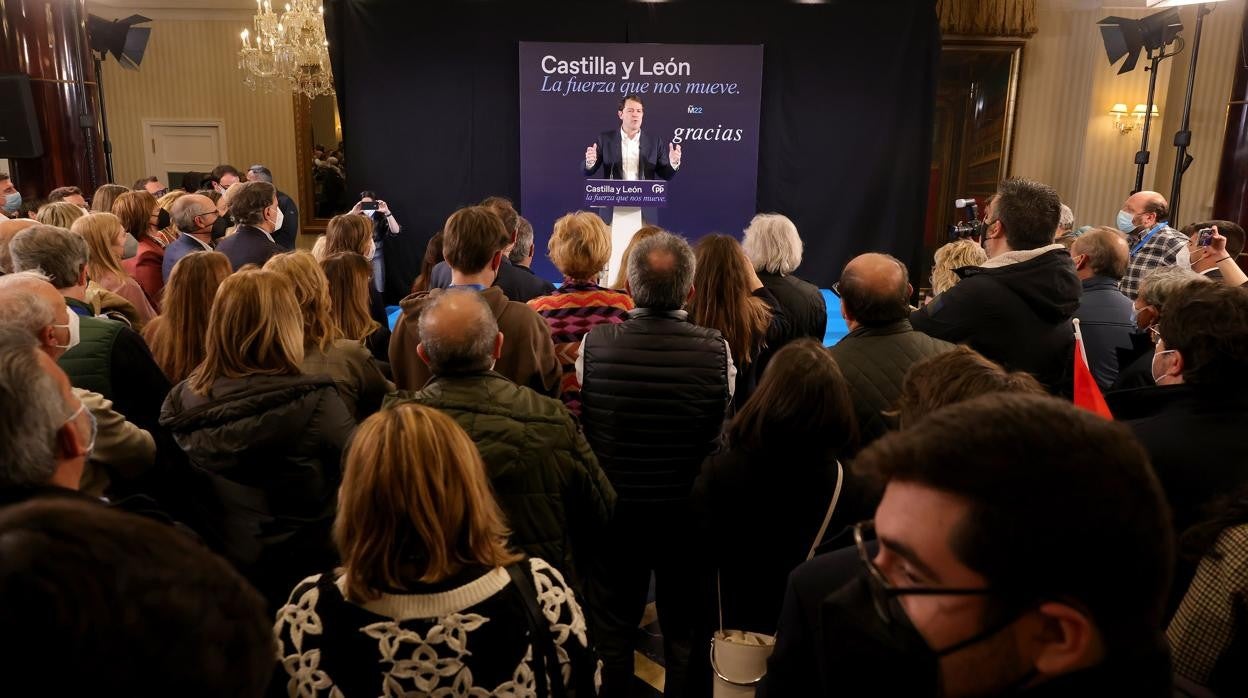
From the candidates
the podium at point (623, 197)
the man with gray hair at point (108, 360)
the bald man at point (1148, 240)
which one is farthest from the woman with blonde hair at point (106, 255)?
the bald man at point (1148, 240)

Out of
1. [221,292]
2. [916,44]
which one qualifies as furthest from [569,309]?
[916,44]

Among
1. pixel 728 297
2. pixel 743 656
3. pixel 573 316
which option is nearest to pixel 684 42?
pixel 728 297

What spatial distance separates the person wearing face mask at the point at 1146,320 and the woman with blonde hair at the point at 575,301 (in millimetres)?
1633

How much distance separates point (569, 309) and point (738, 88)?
5.74 metres

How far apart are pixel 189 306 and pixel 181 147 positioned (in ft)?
28.9

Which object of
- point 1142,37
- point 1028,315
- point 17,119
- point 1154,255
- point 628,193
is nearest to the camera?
point 1028,315

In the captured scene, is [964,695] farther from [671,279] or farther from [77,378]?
[77,378]

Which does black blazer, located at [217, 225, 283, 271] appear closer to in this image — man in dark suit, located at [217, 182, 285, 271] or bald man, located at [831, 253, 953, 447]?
man in dark suit, located at [217, 182, 285, 271]

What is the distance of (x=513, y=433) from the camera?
6.47 ft

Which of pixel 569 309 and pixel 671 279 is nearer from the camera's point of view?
pixel 671 279

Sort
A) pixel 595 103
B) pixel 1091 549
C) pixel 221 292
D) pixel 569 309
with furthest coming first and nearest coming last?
pixel 595 103
pixel 569 309
pixel 221 292
pixel 1091 549

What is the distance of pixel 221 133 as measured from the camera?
10.1 metres

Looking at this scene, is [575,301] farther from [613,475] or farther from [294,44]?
[294,44]

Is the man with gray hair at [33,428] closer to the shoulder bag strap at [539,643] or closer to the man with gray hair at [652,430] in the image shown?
the shoulder bag strap at [539,643]
